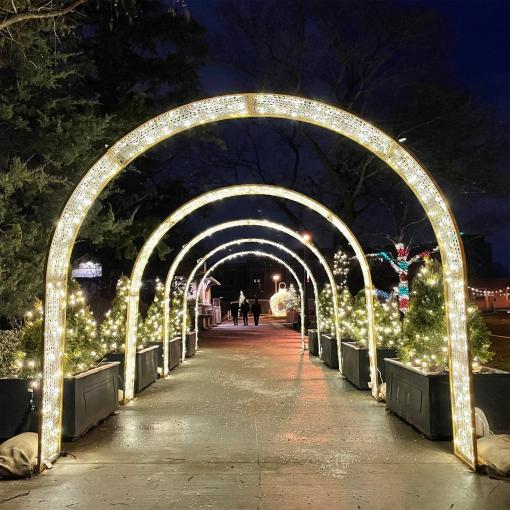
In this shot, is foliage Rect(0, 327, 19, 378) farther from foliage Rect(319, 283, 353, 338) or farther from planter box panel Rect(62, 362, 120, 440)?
foliage Rect(319, 283, 353, 338)

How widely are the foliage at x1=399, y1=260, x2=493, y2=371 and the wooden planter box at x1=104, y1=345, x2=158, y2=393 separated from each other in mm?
4979

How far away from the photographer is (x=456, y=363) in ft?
20.0

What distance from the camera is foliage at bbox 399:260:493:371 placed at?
295 inches

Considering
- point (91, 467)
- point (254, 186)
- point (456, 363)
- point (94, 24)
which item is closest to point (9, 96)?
point (254, 186)

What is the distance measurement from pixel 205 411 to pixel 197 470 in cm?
323

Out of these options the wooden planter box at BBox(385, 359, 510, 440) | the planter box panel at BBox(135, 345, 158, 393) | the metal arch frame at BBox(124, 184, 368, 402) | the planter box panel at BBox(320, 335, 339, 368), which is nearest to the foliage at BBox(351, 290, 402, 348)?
the metal arch frame at BBox(124, 184, 368, 402)

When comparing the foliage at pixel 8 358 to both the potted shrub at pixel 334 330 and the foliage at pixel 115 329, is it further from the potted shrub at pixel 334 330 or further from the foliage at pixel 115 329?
the potted shrub at pixel 334 330

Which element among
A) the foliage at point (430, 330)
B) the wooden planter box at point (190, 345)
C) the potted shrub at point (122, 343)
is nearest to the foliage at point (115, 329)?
the potted shrub at point (122, 343)

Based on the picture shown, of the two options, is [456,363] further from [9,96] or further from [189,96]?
[189,96]

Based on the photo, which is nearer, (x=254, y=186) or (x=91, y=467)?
(x=91, y=467)

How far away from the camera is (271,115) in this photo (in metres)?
6.95

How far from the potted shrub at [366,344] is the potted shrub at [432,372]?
1911 millimetres

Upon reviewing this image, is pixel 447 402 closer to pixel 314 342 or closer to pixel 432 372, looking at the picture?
pixel 432 372

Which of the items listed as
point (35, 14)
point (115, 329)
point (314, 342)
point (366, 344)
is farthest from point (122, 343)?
point (314, 342)
